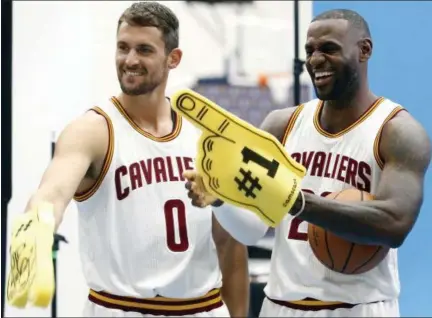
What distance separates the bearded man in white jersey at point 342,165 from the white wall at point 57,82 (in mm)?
2174

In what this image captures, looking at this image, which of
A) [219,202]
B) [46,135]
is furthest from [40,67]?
[219,202]

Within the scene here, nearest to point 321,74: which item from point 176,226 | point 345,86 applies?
point 345,86

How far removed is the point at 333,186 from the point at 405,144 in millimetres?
235

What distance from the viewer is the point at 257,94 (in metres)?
6.26

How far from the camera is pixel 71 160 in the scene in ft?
7.48

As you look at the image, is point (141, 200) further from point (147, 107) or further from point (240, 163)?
point (240, 163)

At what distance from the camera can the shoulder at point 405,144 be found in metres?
2.20

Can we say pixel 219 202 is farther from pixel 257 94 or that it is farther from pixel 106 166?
pixel 257 94

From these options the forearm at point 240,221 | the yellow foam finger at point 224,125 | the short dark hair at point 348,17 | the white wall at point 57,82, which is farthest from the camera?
the white wall at point 57,82

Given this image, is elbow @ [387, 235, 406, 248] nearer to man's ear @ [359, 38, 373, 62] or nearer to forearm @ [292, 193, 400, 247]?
forearm @ [292, 193, 400, 247]

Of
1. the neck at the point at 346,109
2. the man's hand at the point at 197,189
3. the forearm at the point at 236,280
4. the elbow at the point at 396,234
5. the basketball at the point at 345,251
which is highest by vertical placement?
the neck at the point at 346,109

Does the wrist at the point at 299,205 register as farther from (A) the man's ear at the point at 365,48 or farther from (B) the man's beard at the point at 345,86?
(A) the man's ear at the point at 365,48

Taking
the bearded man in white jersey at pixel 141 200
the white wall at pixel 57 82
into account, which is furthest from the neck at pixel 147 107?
the white wall at pixel 57 82

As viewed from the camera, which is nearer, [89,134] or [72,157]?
[72,157]
